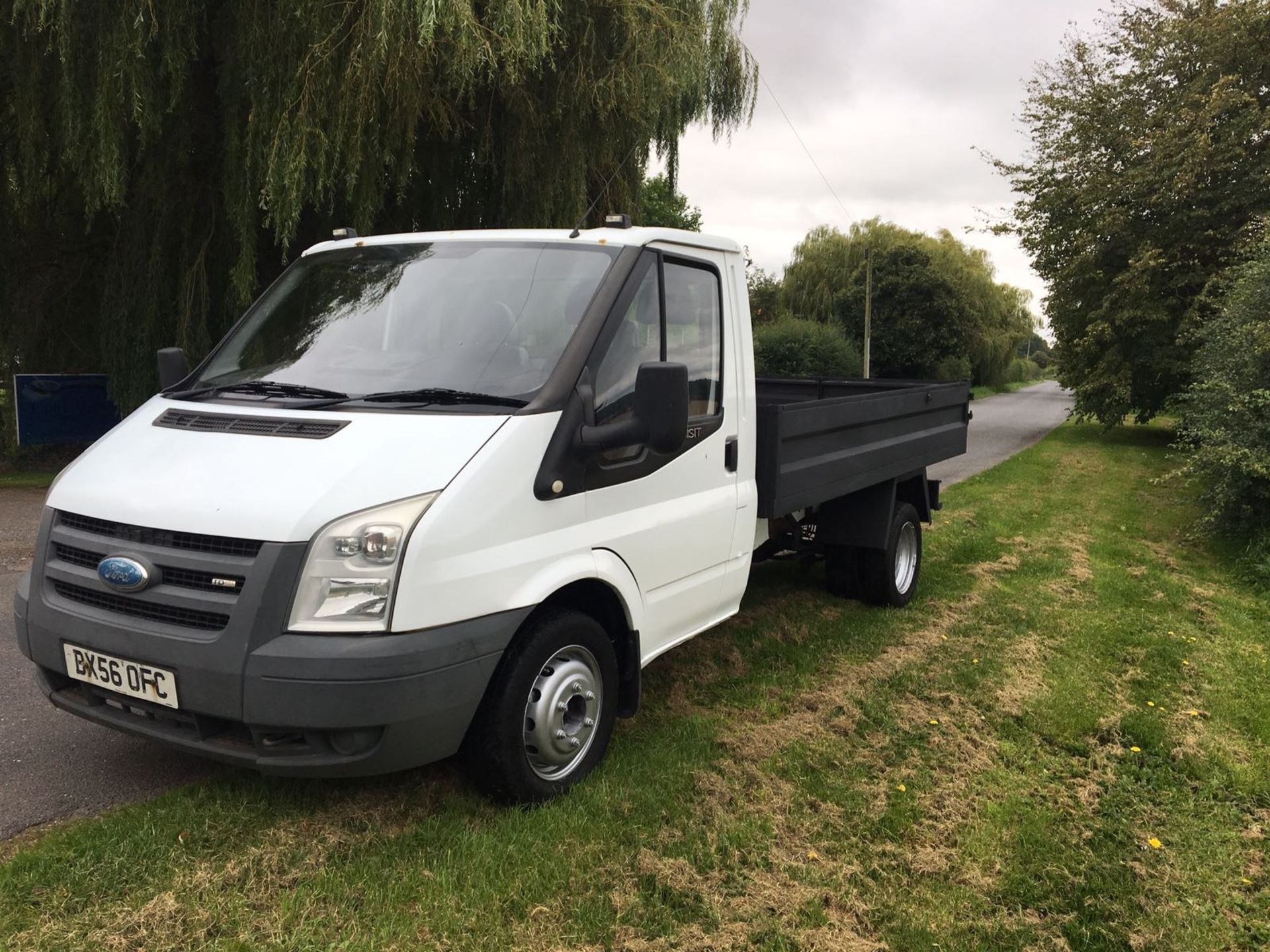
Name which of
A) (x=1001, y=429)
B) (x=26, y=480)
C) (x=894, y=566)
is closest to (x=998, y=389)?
(x=1001, y=429)

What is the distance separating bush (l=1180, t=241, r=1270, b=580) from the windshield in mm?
7388

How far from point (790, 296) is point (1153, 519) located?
3034 centimetres

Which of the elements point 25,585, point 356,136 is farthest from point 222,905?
point 356,136

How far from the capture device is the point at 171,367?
4.18m

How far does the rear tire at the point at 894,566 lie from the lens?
6258mm

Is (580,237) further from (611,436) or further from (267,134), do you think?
(267,134)

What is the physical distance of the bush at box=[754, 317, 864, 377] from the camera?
2780 centimetres

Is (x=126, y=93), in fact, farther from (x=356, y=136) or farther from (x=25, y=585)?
(x=25, y=585)

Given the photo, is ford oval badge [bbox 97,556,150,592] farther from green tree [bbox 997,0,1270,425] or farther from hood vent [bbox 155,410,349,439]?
green tree [bbox 997,0,1270,425]

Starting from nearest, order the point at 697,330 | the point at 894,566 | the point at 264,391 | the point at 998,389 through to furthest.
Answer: the point at 264,391 → the point at 697,330 → the point at 894,566 → the point at 998,389

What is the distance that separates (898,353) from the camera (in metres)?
34.8

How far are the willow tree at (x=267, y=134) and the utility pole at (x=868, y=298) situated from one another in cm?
2088

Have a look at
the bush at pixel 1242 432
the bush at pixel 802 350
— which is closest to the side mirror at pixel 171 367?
the bush at pixel 1242 432

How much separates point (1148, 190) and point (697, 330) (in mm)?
20288
